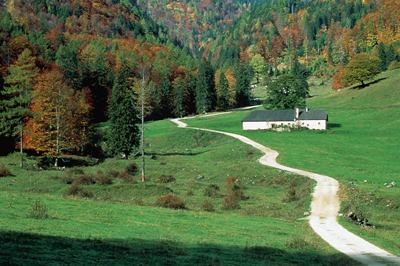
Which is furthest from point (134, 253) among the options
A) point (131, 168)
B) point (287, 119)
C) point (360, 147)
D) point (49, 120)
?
point (287, 119)

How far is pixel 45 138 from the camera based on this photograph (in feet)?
176

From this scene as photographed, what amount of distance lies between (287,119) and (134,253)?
250 ft

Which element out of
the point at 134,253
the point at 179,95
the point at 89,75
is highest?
the point at 89,75

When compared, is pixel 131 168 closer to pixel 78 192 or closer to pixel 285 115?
pixel 78 192

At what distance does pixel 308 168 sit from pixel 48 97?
4251 cm

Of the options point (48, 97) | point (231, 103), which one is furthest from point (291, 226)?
point (231, 103)

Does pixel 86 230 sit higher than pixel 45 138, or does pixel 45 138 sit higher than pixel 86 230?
pixel 45 138

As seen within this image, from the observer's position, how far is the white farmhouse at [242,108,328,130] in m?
80.9

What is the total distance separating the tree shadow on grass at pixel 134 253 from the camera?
33.3 ft

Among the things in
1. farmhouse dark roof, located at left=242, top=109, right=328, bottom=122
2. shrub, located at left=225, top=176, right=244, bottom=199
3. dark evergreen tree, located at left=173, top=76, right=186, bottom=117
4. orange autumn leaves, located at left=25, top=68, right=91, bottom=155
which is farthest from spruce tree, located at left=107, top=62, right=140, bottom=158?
dark evergreen tree, located at left=173, top=76, right=186, bottom=117

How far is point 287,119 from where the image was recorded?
275ft

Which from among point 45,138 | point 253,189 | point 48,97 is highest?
point 48,97

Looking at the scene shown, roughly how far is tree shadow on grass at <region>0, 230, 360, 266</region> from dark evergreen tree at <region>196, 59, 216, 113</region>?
10547 cm

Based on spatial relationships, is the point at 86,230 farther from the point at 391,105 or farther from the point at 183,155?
the point at 391,105
